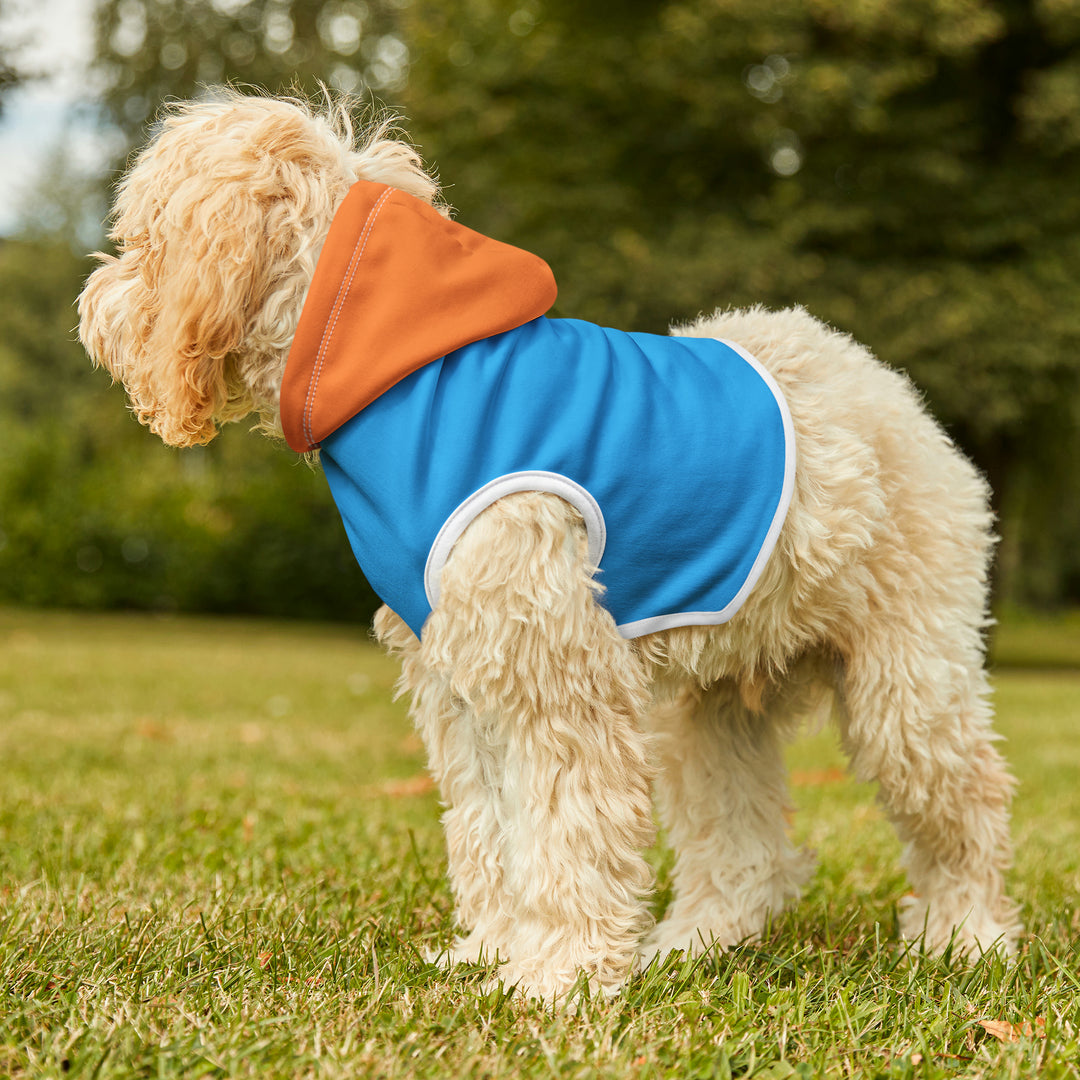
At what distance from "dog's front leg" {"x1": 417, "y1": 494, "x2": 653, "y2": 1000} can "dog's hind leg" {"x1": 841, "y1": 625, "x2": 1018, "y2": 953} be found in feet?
2.35

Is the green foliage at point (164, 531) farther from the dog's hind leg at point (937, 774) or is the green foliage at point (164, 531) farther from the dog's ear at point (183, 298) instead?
the dog's hind leg at point (937, 774)

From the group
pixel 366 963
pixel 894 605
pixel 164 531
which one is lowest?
pixel 164 531

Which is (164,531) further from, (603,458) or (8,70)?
(603,458)

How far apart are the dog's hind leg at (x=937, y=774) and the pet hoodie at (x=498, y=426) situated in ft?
1.97

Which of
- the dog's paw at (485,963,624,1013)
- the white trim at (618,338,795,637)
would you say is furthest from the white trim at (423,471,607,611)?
the dog's paw at (485,963,624,1013)

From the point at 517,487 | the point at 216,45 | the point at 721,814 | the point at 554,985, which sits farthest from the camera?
the point at 216,45

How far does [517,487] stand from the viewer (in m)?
2.29

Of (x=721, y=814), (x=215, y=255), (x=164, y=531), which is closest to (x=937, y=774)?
(x=721, y=814)

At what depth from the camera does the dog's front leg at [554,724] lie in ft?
7.55

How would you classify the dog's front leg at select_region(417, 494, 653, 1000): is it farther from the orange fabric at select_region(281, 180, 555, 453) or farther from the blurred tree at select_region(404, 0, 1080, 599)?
the blurred tree at select_region(404, 0, 1080, 599)

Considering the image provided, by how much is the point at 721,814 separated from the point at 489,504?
4.66 ft

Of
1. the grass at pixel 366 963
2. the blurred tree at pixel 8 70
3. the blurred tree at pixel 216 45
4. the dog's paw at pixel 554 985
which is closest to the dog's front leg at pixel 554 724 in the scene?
the dog's paw at pixel 554 985

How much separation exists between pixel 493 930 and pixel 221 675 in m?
9.00

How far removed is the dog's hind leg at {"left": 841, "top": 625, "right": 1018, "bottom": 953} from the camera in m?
2.82
